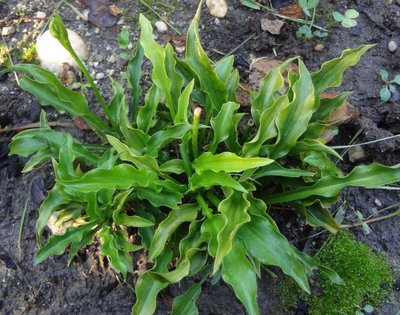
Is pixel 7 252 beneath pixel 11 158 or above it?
beneath

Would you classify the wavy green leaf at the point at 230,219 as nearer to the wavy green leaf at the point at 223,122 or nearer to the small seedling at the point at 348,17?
the wavy green leaf at the point at 223,122

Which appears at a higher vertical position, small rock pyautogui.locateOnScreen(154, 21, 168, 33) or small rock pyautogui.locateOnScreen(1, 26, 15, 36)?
small rock pyautogui.locateOnScreen(1, 26, 15, 36)

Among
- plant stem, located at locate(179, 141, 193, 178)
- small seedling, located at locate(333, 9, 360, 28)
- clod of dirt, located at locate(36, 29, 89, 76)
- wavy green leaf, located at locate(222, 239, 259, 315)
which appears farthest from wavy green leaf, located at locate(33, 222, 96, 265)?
small seedling, located at locate(333, 9, 360, 28)

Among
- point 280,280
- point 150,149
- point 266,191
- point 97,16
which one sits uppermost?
point 97,16

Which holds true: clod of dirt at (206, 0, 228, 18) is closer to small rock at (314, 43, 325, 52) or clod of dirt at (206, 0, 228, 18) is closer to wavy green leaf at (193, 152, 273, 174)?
small rock at (314, 43, 325, 52)

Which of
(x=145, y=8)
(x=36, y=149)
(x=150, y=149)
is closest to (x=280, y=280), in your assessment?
(x=150, y=149)

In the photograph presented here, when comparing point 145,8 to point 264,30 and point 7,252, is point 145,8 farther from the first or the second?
point 7,252
